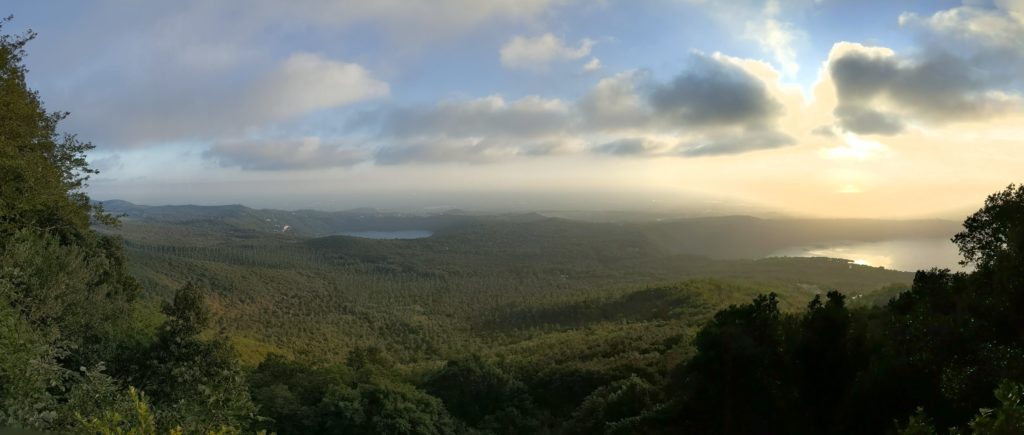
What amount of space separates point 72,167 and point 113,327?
270 inches

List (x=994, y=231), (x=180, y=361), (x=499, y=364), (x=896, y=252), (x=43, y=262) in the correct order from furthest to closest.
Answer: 1. (x=896, y=252)
2. (x=499, y=364)
3. (x=180, y=361)
4. (x=43, y=262)
5. (x=994, y=231)

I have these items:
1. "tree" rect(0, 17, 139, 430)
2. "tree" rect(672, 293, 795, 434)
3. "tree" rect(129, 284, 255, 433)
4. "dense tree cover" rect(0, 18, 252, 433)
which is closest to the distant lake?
"tree" rect(672, 293, 795, 434)

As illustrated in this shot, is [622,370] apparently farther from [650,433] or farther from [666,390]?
[650,433]

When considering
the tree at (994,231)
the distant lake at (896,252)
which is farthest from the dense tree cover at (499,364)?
the distant lake at (896,252)

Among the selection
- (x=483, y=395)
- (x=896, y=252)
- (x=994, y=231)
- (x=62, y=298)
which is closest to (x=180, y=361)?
(x=62, y=298)

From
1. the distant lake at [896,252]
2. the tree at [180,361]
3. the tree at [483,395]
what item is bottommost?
the tree at [483,395]

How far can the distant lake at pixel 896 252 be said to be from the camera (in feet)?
313

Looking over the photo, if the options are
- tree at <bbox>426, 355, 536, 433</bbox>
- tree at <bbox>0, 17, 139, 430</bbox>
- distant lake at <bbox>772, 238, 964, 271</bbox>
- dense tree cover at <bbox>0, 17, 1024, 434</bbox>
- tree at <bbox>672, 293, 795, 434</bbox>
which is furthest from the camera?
distant lake at <bbox>772, 238, 964, 271</bbox>

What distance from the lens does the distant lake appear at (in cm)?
9550

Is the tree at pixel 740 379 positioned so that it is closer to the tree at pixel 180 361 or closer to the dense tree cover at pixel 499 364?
the dense tree cover at pixel 499 364

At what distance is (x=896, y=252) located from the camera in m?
128

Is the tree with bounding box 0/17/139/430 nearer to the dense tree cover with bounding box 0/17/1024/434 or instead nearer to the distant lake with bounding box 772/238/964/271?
the dense tree cover with bounding box 0/17/1024/434

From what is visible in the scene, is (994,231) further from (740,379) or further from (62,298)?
(62,298)

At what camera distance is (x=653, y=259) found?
156 meters
